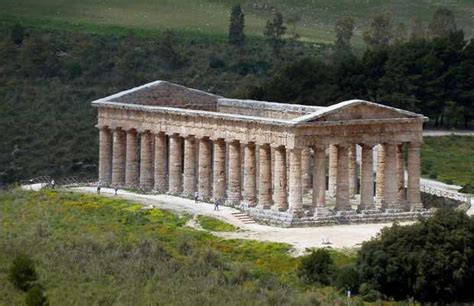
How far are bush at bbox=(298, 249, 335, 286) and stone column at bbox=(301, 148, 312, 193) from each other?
51.4ft

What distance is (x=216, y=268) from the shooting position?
80750mm

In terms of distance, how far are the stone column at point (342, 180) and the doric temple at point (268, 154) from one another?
0.16 ft

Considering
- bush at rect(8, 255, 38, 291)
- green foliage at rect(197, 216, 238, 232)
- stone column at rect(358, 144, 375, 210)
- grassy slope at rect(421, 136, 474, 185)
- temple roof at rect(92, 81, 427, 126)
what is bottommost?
grassy slope at rect(421, 136, 474, 185)

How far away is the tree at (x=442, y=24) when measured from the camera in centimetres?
16740

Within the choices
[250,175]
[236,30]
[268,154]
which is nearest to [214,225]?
[268,154]

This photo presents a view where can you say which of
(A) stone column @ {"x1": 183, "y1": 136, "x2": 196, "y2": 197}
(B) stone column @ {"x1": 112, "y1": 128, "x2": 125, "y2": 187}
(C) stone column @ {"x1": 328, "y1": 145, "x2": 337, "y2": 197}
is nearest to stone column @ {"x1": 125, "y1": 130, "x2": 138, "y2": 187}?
(B) stone column @ {"x1": 112, "y1": 128, "x2": 125, "y2": 187}

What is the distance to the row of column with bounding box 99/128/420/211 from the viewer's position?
93625 millimetres

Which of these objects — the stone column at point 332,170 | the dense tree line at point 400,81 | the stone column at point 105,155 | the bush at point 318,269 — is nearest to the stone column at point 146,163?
the stone column at point 105,155

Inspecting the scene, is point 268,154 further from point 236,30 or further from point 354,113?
point 236,30

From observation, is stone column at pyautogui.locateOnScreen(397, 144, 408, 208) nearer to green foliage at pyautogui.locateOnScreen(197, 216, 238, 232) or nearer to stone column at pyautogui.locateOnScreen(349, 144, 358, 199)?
stone column at pyautogui.locateOnScreen(349, 144, 358, 199)

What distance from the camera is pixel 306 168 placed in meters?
102

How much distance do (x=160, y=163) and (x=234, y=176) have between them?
6781 mm

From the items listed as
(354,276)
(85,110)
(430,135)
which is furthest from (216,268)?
(85,110)

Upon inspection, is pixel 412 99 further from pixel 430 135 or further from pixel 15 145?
pixel 15 145
